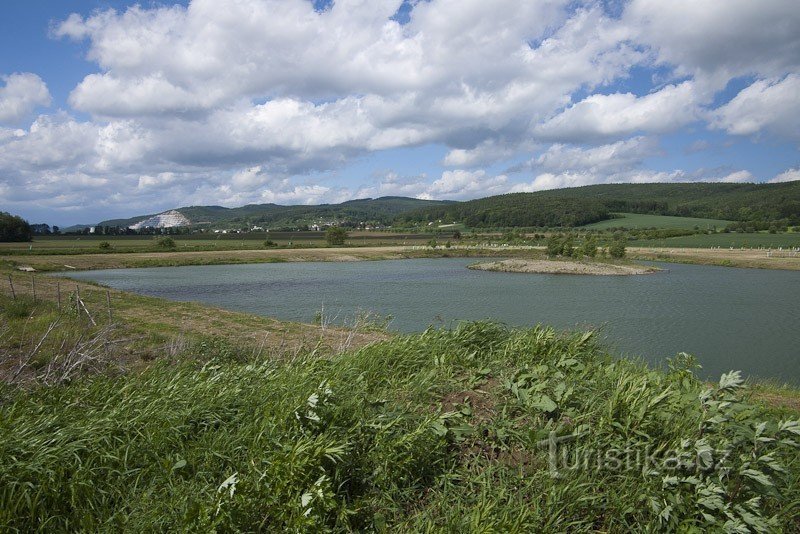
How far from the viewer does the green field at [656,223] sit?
136m

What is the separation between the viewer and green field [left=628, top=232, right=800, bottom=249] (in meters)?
100

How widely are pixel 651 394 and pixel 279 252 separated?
89371 millimetres

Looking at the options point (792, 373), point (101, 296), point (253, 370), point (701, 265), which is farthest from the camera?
point (701, 265)

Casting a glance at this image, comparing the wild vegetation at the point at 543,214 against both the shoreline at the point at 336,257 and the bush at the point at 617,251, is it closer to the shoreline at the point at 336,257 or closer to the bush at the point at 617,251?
the shoreline at the point at 336,257

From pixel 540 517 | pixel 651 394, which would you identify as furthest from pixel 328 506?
pixel 651 394

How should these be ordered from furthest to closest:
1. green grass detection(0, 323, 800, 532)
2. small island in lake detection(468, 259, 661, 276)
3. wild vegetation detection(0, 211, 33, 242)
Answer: wild vegetation detection(0, 211, 33, 242)
small island in lake detection(468, 259, 661, 276)
green grass detection(0, 323, 800, 532)

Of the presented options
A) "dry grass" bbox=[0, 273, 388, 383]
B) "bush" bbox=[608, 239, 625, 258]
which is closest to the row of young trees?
"bush" bbox=[608, 239, 625, 258]

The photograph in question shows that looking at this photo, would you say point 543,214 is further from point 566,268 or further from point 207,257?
point 207,257

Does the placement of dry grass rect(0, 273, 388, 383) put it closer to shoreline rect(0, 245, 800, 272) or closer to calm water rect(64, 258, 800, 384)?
calm water rect(64, 258, 800, 384)

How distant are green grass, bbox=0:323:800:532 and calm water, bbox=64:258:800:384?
620 cm

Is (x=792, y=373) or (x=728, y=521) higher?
(x=728, y=521)

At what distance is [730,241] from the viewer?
106 m

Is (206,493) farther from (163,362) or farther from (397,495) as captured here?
(163,362)

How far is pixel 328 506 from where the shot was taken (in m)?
3.87
